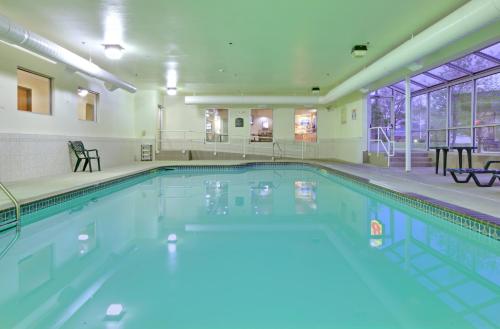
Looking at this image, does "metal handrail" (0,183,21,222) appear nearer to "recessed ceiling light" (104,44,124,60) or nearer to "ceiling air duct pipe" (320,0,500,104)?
"recessed ceiling light" (104,44,124,60)

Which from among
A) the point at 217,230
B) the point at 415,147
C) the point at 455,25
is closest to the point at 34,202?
the point at 217,230

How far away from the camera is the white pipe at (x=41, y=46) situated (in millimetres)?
4070

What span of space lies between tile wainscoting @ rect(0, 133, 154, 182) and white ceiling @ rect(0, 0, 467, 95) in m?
1.80

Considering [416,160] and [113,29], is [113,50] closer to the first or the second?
[113,29]

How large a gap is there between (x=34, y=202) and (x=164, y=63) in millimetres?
4667

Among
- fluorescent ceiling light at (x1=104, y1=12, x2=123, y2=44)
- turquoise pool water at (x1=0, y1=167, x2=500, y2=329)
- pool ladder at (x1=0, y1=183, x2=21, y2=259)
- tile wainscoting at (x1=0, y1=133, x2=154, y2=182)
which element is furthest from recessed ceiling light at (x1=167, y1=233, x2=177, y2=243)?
tile wainscoting at (x1=0, y1=133, x2=154, y2=182)

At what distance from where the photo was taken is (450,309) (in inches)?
71.9

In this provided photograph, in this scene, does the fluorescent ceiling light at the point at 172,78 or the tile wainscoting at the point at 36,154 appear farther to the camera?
the fluorescent ceiling light at the point at 172,78

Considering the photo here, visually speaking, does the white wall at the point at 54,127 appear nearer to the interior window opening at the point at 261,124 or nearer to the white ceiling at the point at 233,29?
the white ceiling at the point at 233,29

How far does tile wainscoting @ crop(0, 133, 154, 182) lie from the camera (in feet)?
18.3

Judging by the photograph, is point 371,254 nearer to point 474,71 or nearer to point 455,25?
point 455,25

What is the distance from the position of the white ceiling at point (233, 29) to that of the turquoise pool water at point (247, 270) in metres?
2.68

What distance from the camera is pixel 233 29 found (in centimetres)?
557

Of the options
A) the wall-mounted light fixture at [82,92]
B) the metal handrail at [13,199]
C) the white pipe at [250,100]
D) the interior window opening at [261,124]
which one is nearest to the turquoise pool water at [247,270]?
the metal handrail at [13,199]
